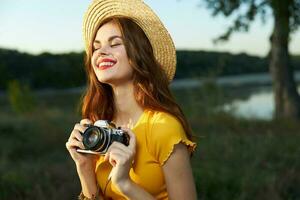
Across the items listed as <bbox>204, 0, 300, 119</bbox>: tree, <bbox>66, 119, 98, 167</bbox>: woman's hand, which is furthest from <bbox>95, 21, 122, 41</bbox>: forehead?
<bbox>204, 0, 300, 119</bbox>: tree

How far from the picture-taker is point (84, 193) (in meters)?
A: 2.28

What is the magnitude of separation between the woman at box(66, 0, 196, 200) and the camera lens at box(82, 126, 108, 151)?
0.12 ft

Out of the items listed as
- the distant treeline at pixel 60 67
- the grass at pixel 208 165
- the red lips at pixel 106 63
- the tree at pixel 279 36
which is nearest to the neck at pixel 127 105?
the red lips at pixel 106 63

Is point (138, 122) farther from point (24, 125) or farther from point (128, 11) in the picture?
point (24, 125)

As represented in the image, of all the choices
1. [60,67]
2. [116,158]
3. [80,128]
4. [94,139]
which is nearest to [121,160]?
[116,158]

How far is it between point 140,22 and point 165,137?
0.45 meters

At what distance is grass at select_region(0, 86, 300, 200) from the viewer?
5.45 metres

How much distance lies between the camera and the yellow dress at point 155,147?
81.4 inches

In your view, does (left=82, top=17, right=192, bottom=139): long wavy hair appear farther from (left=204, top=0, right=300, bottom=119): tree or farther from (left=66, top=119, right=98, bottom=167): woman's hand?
(left=204, top=0, right=300, bottom=119): tree

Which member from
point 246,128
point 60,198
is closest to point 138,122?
point 60,198

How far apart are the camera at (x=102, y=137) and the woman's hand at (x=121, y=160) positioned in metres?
0.02

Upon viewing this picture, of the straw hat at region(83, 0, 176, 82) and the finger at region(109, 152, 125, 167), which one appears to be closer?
the finger at region(109, 152, 125, 167)

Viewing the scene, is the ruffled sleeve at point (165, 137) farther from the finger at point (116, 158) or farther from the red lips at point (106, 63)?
Result: the red lips at point (106, 63)

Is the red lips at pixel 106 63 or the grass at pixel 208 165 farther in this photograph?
the grass at pixel 208 165
